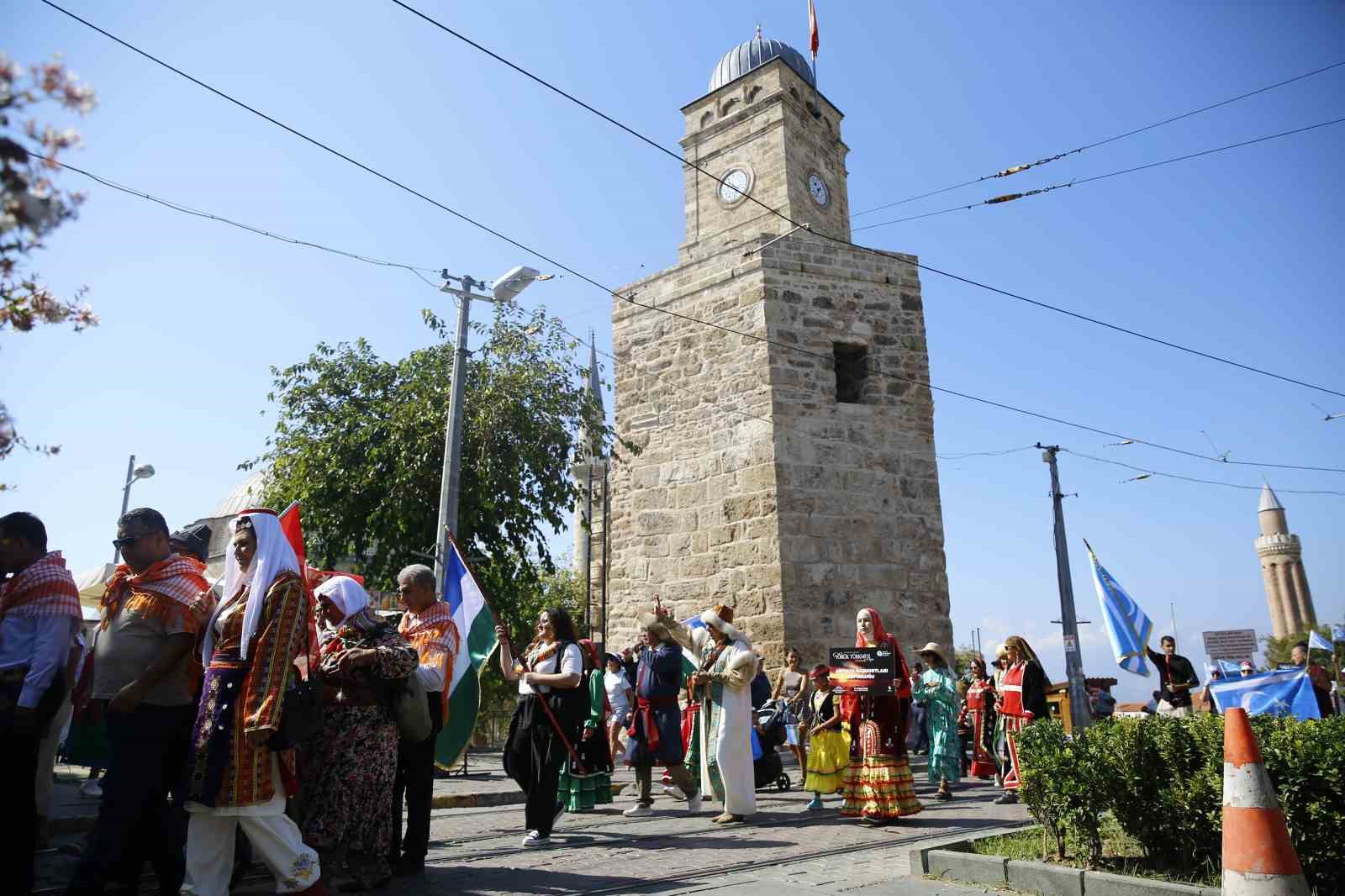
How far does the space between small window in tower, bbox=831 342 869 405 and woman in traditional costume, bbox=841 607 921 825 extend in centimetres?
660

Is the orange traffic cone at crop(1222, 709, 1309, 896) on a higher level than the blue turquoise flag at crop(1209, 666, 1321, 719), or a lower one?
lower

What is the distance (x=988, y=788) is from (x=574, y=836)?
585 centimetres

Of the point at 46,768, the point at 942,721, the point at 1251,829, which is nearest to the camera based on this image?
the point at 1251,829

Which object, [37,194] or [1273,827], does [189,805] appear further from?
[1273,827]

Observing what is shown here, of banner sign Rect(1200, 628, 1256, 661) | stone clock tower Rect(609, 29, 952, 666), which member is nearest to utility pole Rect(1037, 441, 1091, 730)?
banner sign Rect(1200, 628, 1256, 661)

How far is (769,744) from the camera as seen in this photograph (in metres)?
9.78

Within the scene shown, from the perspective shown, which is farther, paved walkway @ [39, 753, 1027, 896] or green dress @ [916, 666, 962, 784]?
green dress @ [916, 666, 962, 784]

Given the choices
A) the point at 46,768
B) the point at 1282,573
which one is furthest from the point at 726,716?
the point at 1282,573

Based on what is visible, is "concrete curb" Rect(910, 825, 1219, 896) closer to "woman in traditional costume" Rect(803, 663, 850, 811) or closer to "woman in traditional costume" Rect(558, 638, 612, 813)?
"woman in traditional costume" Rect(803, 663, 850, 811)

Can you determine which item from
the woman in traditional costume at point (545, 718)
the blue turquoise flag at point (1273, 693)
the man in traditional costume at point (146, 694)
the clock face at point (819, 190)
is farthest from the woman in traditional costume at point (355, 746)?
the clock face at point (819, 190)

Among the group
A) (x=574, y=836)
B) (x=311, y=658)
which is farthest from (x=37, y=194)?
(x=574, y=836)

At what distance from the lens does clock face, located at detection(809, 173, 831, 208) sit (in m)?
15.8

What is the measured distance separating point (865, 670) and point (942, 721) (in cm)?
185

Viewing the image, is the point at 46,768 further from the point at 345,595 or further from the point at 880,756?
the point at 880,756
